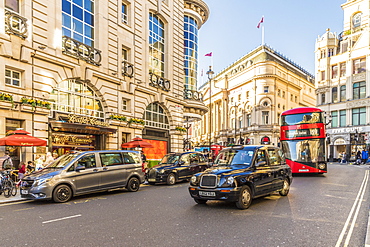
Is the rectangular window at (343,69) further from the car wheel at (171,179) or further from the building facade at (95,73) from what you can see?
the car wheel at (171,179)

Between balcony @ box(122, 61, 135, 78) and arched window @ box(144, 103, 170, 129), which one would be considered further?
arched window @ box(144, 103, 170, 129)

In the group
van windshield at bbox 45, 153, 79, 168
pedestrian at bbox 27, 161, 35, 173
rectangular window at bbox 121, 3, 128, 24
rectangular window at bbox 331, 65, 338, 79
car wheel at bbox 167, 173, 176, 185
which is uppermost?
rectangular window at bbox 331, 65, 338, 79

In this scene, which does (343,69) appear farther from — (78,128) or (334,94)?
(78,128)

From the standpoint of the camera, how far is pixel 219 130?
79.2m

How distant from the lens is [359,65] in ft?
171

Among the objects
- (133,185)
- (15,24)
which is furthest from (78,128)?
(133,185)

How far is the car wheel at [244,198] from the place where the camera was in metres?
8.22

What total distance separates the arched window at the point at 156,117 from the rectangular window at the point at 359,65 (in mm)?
39392

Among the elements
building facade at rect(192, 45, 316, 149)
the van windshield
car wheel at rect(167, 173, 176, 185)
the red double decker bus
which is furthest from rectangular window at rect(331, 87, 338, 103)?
the van windshield

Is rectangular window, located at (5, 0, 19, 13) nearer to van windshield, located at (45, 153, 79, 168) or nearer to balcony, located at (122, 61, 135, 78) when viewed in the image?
balcony, located at (122, 61, 135, 78)

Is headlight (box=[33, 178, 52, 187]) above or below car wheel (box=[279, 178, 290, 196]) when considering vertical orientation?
above

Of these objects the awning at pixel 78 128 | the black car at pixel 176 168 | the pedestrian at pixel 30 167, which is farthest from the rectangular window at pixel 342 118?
the pedestrian at pixel 30 167

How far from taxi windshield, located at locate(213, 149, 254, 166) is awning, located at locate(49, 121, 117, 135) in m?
10.7

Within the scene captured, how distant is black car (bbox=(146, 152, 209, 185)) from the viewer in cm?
1525
